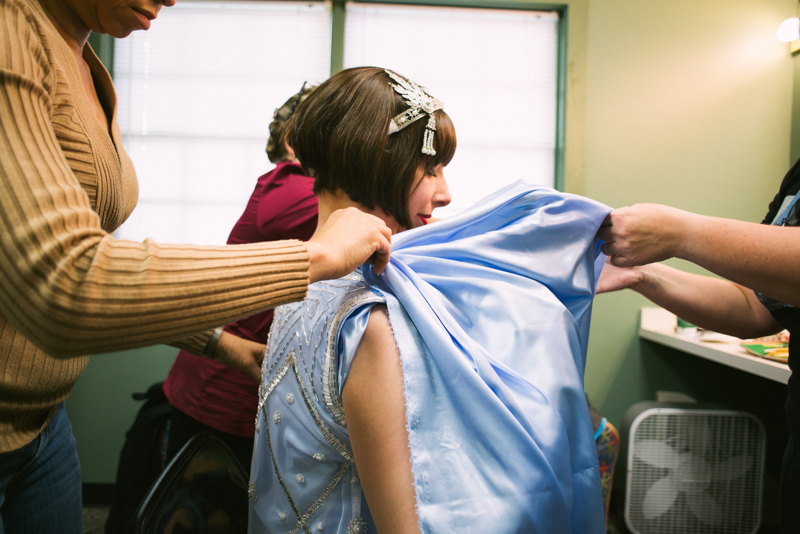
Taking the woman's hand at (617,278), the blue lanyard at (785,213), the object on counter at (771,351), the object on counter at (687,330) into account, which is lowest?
the object on counter at (687,330)

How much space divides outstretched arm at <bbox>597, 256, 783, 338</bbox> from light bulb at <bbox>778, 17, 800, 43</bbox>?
7.05ft

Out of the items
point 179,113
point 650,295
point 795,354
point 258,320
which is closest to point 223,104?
point 179,113

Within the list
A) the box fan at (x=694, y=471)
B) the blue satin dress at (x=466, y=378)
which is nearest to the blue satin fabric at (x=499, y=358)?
the blue satin dress at (x=466, y=378)

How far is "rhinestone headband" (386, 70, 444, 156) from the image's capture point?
82 cm

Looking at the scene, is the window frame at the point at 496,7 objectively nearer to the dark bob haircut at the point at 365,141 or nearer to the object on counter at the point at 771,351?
the object on counter at the point at 771,351

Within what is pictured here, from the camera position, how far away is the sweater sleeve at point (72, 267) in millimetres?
389

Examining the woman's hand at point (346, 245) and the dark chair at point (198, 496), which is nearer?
the woman's hand at point (346, 245)

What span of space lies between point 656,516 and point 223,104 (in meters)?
3.08

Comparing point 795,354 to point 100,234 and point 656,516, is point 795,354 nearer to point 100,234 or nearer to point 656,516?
point 100,234

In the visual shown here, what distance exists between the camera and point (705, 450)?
193 centimetres

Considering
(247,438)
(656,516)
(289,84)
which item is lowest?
(656,516)

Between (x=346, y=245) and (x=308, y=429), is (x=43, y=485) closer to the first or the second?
(x=308, y=429)

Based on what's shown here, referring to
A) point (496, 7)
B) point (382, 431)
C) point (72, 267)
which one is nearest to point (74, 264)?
point (72, 267)

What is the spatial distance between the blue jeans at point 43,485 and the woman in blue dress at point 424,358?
307 mm
